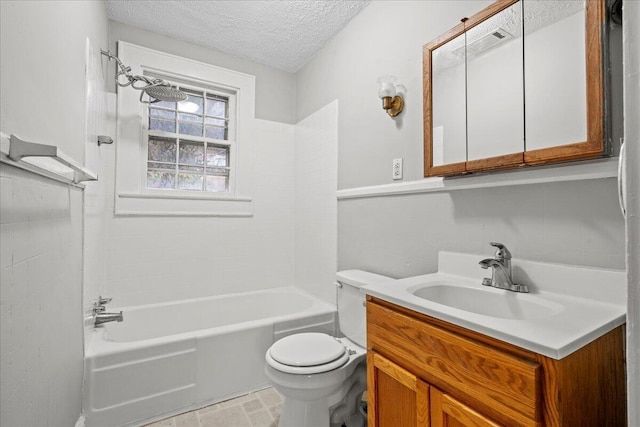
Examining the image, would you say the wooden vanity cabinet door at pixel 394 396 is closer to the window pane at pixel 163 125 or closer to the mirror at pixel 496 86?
the mirror at pixel 496 86

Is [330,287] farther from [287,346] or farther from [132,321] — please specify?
[132,321]

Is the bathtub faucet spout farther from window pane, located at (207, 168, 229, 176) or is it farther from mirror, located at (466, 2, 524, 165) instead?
mirror, located at (466, 2, 524, 165)

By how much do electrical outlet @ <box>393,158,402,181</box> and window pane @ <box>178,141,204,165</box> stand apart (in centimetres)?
167

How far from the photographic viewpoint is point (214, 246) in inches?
102

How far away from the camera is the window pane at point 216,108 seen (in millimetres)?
2684

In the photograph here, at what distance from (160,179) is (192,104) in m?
0.69

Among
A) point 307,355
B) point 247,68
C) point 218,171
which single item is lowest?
point 307,355

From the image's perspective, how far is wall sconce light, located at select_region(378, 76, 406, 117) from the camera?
1.74 m

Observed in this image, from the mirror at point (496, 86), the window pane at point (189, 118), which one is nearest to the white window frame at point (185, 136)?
the window pane at point (189, 118)

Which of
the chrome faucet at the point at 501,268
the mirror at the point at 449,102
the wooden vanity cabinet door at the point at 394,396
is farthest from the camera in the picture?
the mirror at the point at 449,102

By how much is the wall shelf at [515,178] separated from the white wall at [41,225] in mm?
1525

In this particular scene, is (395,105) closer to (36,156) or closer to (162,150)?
(36,156)

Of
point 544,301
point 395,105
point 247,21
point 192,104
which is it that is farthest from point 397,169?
point 192,104

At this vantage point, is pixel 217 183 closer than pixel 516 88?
No
